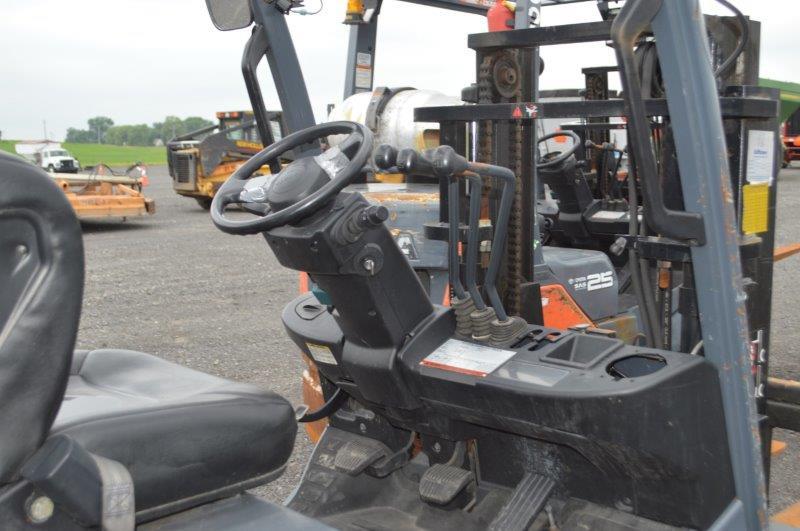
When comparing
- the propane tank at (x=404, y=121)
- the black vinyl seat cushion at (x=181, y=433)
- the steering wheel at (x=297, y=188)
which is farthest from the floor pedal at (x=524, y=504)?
the propane tank at (x=404, y=121)

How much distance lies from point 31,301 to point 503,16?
365cm

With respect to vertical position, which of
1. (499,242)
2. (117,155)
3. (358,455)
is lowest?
(117,155)

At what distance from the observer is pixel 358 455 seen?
3168 millimetres

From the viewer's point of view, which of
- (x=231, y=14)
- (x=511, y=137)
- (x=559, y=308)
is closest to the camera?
(x=511, y=137)

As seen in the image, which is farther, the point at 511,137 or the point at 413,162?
the point at 511,137

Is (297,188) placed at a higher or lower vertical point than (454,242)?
higher

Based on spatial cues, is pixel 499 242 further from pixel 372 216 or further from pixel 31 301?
pixel 31 301

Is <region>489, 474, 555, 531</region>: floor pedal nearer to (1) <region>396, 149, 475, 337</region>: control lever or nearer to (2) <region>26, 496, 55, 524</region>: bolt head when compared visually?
(1) <region>396, 149, 475, 337</region>: control lever

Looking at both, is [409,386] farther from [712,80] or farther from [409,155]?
[712,80]

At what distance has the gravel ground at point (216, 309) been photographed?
18.8 feet

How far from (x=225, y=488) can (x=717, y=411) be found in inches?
50.0

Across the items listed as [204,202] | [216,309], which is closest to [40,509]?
[216,309]

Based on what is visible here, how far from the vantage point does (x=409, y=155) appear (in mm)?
2371

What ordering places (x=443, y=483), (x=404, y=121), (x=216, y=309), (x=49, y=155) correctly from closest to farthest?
1. (x=443, y=483)
2. (x=404, y=121)
3. (x=216, y=309)
4. (x=49, y=155)
